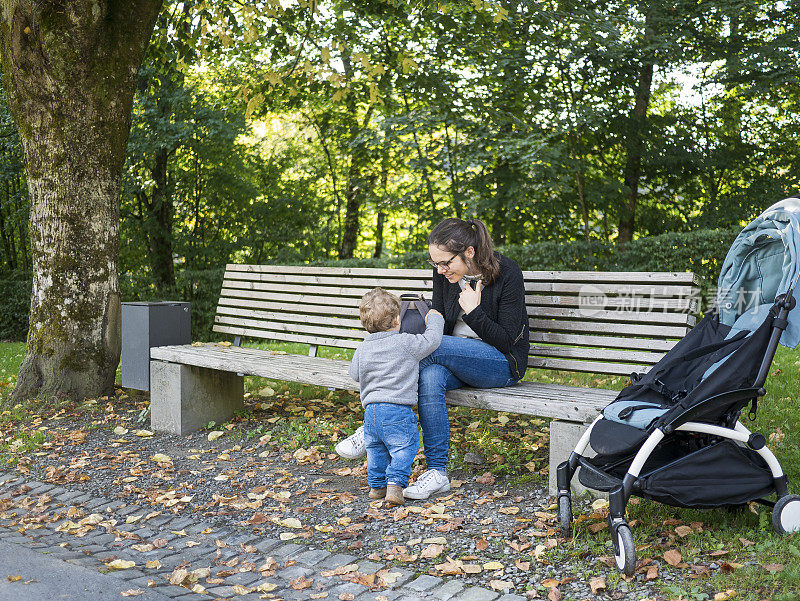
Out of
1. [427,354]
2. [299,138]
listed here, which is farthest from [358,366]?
[299,138]

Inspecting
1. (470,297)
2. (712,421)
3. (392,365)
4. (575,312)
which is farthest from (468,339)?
(712,421)

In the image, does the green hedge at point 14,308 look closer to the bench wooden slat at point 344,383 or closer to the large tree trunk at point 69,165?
the large tree trunk at point 69,165

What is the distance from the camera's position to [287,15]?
372 inches

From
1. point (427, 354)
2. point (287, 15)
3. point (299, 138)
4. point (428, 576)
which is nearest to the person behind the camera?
point (428, 576)

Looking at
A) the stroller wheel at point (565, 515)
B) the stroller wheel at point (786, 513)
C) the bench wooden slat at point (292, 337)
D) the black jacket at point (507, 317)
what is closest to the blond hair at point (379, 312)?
the black jacket at point (507, 317)

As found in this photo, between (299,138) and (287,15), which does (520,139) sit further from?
(299,138)

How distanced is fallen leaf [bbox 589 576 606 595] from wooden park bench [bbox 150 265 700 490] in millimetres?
914

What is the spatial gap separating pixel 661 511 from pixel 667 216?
10.6 meters

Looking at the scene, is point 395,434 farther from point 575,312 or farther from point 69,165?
point 69,165

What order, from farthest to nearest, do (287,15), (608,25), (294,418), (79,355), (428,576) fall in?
(608,25) < (287,15) < (79,355) < (294,418) < (428,576)

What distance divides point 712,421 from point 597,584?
2.90 feet

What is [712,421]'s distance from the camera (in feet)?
10.6

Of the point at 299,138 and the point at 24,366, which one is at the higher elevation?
the point at 299,138

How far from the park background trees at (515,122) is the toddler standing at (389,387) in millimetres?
5203
